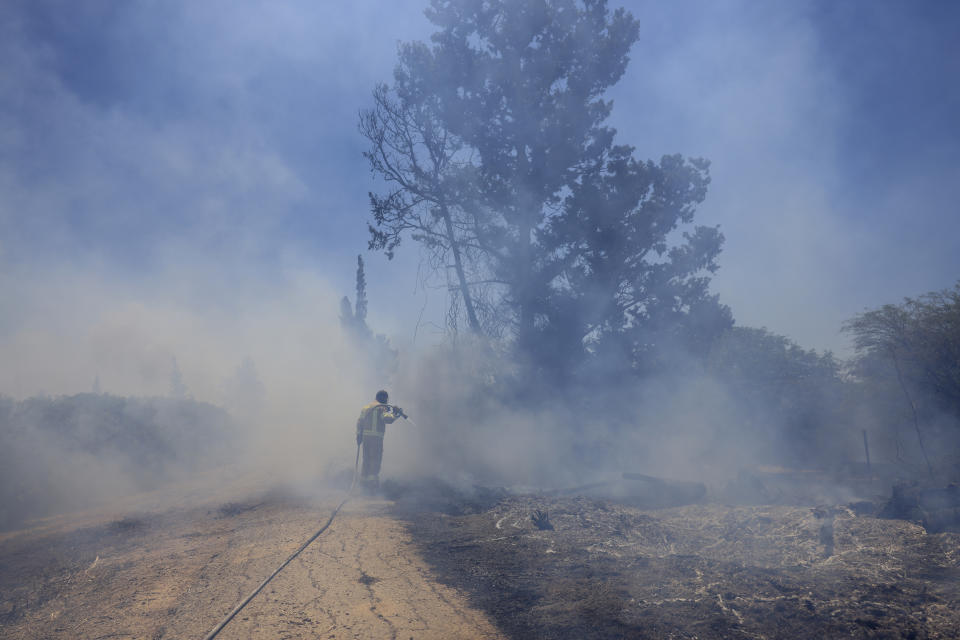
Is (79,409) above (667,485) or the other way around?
above

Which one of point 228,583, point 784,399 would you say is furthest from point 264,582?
point 784,399

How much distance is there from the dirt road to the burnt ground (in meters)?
0.03

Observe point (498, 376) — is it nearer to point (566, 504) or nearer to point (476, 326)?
Result: point (476, 326)

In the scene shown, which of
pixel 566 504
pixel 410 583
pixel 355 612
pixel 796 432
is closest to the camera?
pixel 355 612

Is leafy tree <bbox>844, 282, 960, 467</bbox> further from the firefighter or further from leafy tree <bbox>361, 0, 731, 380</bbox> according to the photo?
the firefighter

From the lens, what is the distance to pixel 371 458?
11523 mm

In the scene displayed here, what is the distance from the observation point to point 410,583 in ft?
18.9

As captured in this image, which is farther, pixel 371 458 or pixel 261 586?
pixel 371 458

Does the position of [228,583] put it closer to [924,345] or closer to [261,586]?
[261,586]

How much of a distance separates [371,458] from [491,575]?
19.7 ft

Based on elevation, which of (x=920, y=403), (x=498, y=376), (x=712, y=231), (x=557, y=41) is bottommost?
(x=920, y=403)

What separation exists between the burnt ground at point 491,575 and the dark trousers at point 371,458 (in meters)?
1.53

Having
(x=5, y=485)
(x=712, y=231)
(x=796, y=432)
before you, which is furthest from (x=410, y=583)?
(x=796, y=432)

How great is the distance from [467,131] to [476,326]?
A: 22.3ft
